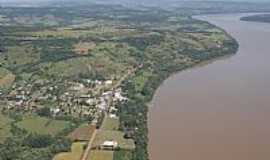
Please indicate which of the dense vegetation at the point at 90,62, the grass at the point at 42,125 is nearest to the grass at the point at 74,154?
the dense vegetation at the point at 90,62

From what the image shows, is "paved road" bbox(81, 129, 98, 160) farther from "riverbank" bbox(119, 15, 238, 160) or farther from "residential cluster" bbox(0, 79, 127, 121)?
"residential cluster" bbox(0, 79, 127, 121)

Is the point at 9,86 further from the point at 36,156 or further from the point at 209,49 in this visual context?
the point at 209,49

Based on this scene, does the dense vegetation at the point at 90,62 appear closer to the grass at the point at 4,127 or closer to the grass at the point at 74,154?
the grass at the point at 4,127

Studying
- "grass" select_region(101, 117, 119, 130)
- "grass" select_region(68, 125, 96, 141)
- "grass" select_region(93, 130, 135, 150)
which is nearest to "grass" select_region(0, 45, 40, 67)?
"grass" select_region(101, 117, 119, 130)

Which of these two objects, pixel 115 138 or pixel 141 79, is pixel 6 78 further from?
pixel 115 138

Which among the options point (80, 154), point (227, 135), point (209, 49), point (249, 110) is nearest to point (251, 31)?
point (209, 49)

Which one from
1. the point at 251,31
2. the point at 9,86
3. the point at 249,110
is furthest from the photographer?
the point at 251,31
